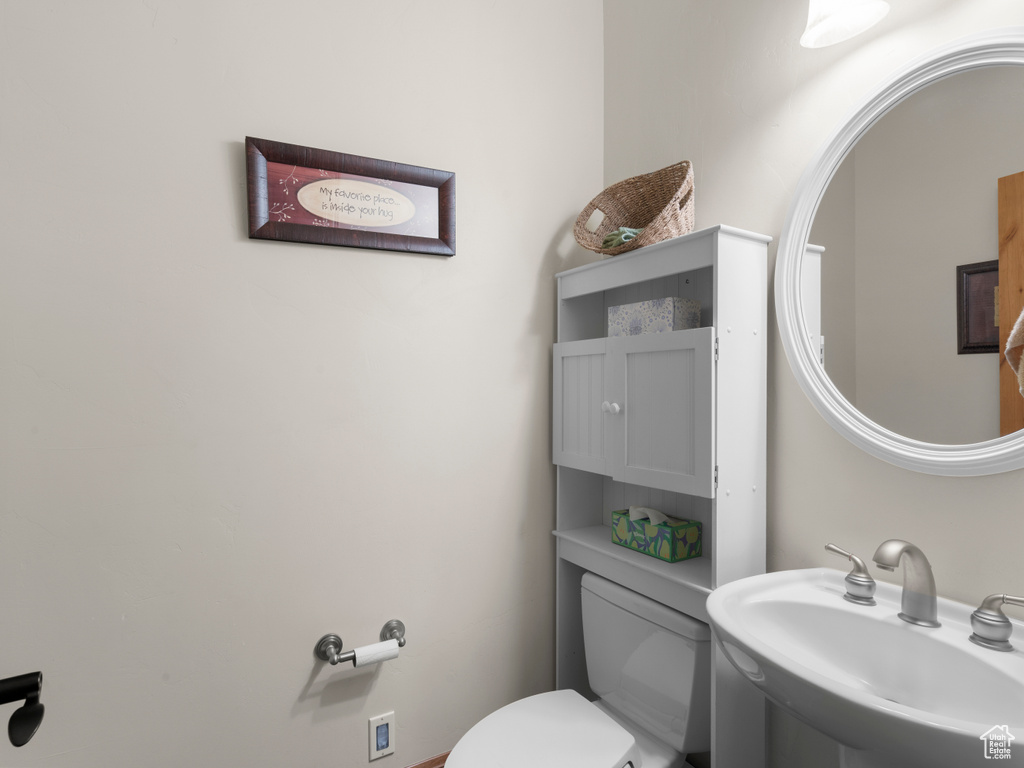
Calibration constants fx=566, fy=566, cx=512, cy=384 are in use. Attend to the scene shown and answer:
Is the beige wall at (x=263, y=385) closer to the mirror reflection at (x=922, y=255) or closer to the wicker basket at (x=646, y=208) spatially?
the wicker basket at (x=646, y=208)

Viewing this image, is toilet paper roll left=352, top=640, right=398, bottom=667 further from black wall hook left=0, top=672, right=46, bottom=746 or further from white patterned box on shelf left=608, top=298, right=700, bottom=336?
white patterned box on shelf left=608, top=298, right=700, bottom=336

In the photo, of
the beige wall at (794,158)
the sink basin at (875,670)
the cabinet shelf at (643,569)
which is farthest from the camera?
the cabinet shelf at (643,569)

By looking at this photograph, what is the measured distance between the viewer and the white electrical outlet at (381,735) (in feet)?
5.05

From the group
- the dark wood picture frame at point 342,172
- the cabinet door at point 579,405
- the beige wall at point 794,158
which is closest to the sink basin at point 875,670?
the beige wall at point 794,158

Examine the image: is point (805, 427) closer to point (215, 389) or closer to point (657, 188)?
point (657, 188)

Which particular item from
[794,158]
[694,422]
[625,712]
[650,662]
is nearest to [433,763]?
[625,712]

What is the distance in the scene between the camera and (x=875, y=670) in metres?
1.04

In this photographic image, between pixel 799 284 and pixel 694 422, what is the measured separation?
400 mm

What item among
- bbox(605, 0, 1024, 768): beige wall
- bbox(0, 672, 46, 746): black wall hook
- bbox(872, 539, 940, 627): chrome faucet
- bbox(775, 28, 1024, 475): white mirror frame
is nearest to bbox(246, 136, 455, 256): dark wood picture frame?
bbox(605, 0, 1024, 768): beige wall

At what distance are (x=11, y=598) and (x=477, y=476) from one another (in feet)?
3.59

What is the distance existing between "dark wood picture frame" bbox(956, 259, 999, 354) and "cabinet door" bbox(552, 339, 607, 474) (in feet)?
2.60

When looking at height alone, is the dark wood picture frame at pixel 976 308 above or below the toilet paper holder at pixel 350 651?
above

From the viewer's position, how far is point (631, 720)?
1496 millimetres

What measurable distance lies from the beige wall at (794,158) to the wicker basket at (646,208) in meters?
0.11
